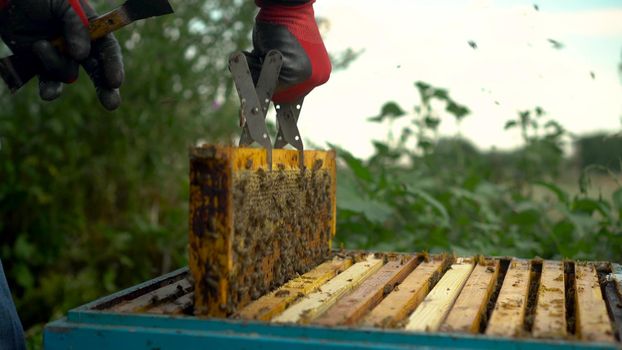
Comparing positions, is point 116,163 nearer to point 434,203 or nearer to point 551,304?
point 434,203

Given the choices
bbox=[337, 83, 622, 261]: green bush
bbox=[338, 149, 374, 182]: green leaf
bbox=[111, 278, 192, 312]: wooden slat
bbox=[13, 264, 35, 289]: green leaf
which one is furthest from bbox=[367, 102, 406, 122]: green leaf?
bbox=[111, 278, 192, 312]: wooden slat

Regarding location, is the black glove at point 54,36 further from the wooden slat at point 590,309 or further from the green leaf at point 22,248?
the green leaf at point 22,248

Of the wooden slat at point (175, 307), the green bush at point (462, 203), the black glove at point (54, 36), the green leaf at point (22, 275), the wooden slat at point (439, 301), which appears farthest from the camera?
the green leaf at point (22, 275)

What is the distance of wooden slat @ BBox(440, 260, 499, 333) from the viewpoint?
172 cm

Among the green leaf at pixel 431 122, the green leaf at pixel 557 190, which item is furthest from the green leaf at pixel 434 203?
the green leaf at pixel 431 122

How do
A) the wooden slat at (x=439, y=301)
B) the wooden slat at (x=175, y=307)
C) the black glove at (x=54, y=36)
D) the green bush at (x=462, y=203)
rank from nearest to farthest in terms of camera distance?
the wooden slat at (x=439, y=301)
the wooden slat at (x=175, y=307)
the black glove at (x=54, y=36)
the green bush at (x=462, y=203)

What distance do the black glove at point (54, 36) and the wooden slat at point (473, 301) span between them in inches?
55.8

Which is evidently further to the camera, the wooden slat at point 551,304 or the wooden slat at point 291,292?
the wooden slat at point 291,292

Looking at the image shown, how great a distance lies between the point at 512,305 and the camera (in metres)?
1.95

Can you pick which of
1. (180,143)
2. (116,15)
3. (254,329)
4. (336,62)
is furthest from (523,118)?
(254,329)

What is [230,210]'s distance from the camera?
71.4 inches

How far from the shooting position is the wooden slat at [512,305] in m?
1.69

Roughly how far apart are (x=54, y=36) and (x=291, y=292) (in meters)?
1.17

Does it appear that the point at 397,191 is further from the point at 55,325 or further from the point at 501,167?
the point at 55,325
